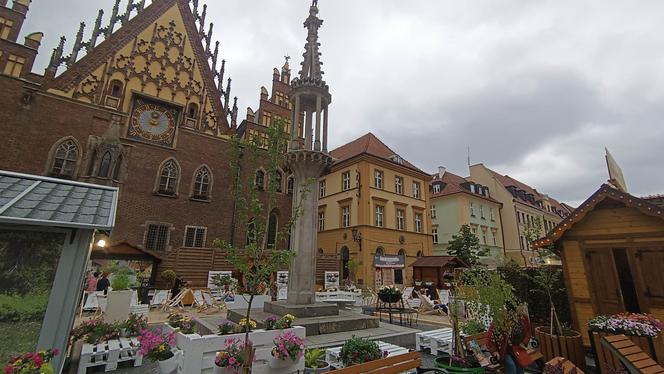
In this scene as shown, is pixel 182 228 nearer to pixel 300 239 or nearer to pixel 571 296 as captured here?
pixel 300 239

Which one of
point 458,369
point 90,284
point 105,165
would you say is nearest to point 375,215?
point 90,284

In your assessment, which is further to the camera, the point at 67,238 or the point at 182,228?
the point at 182,228

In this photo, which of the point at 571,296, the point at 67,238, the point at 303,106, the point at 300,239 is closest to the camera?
the point at 67,238

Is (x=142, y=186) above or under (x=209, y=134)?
under

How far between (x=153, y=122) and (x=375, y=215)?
1780 centimetres

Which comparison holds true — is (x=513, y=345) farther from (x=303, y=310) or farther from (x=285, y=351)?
(x=303, y=310)

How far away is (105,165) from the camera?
726 inches

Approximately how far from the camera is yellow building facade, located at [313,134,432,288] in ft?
78.0

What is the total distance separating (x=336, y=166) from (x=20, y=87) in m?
21.5

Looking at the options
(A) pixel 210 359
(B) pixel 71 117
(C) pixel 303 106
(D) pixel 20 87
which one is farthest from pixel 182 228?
(A) pixel 210 359

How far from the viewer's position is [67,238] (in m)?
4.27

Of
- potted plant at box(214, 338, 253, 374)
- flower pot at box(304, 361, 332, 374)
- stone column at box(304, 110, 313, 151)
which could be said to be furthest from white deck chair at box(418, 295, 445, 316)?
potted plant at box(214, 338, 253, 374)

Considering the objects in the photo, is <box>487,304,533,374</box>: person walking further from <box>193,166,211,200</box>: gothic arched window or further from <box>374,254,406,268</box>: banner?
<box>193,166,211,200</box>: gothic arched window

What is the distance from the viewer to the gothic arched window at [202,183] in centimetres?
2134
